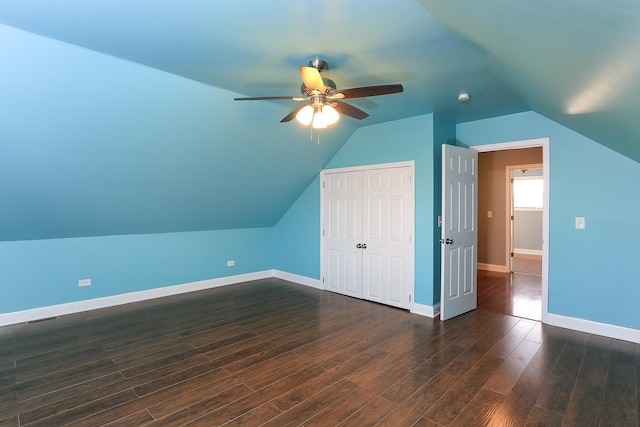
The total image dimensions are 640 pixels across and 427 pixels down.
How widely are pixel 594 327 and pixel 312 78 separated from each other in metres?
3.99

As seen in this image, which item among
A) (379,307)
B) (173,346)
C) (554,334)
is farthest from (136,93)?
(554,334)

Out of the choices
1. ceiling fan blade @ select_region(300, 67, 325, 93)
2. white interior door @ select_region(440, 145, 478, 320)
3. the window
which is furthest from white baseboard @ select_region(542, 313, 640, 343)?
the window

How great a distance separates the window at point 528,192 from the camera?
28.9 feet

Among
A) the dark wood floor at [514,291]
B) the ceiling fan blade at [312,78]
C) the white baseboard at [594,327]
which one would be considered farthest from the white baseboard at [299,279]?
the ceiling fan blade at [312,78]

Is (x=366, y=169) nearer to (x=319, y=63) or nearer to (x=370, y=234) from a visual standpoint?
(x=370, y=234)

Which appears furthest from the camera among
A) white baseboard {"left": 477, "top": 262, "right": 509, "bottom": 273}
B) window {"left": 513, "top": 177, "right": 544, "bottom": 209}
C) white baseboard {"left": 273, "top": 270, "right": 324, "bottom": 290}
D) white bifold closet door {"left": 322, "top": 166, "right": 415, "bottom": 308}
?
window {"left": 513, "top": 177, "right": 544, "bottom": 209}

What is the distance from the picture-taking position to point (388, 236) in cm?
460

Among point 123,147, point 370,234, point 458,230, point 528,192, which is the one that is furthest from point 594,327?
point 528,192

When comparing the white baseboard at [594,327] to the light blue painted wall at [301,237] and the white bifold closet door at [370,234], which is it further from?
the light blue painted wall at [301,237]

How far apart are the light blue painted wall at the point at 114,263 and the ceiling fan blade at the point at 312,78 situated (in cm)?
391

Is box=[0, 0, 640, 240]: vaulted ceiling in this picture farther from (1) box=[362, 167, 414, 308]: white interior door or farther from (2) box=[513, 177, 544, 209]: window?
(2) box=[513, 177, 544, 209]: window

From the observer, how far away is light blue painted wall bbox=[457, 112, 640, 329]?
3.38 metres

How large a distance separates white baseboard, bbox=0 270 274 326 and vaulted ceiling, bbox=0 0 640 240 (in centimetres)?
94

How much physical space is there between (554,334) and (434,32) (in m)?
3.41
